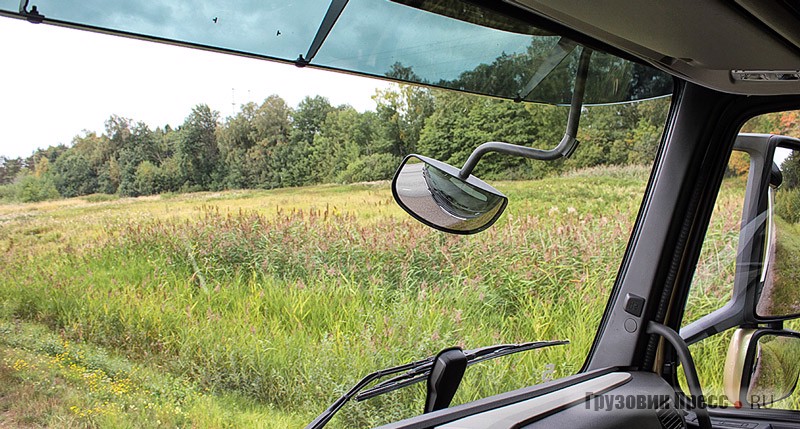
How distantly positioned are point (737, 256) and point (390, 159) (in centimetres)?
185

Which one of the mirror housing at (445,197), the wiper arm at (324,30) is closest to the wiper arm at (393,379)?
the mirror housing at (445,197)

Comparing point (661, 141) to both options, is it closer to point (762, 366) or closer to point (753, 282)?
point (753, 282)

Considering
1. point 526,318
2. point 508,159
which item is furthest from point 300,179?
point 526,318

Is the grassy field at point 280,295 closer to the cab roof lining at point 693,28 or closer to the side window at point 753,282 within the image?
the side window at point 753,282

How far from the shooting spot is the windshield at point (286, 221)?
5.76 feet

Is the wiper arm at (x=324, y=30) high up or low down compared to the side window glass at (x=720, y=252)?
up

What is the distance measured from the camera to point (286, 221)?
9.47 feet

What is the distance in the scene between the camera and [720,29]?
3.83 ft

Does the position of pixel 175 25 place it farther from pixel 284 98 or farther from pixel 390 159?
pixel 390 159

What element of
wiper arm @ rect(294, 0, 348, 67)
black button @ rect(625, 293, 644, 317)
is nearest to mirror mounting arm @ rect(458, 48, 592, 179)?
wiper arm @ rect(294, 0, 348, 67)

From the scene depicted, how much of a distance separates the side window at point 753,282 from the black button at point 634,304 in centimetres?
26

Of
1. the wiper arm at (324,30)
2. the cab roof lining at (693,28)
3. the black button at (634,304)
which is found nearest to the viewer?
the cab roof lining at (693,28)

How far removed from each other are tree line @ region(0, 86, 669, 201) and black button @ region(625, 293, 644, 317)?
800mm

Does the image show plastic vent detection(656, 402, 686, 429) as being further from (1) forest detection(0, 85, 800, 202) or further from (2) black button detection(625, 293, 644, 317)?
(1) forest detection(0, 85, 800, 202)
